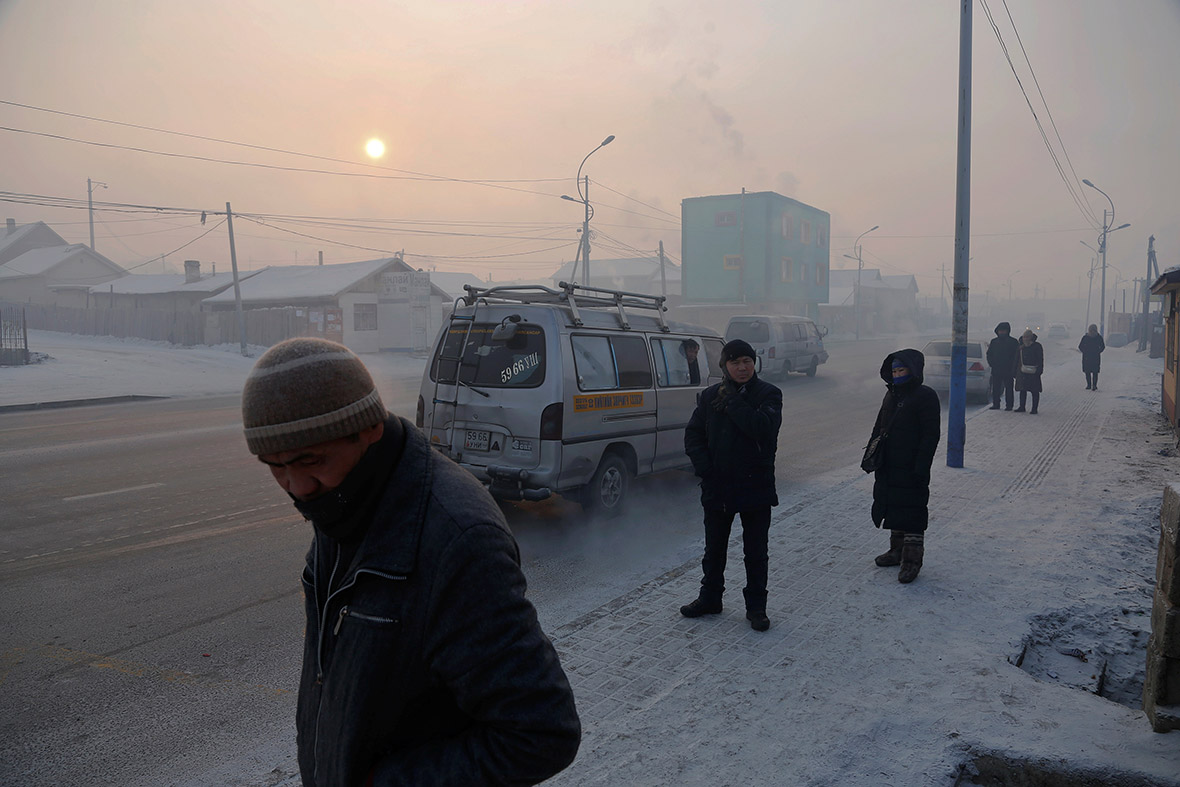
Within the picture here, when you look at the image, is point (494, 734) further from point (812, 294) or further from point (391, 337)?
point (812, 294)

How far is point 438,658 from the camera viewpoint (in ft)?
4.59

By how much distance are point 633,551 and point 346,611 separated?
18.2 feet

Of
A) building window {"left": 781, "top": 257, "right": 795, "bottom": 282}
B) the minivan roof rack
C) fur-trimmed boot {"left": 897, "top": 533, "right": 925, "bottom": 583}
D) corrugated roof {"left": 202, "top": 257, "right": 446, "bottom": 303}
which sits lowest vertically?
fur-trimmed boot {"left": 897, "top": 533, "right": 925, "bottom": 583}

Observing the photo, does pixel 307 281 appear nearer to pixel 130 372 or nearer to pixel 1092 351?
pixel 130 372

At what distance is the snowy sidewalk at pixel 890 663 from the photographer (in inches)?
135

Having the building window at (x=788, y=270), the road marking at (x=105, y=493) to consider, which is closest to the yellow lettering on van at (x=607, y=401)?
the road marking at (x=105, y=493)

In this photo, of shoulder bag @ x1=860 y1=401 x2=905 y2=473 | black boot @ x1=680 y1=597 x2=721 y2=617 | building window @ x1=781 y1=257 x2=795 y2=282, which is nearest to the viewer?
black boot @ x1=680 y1=597 x2=721 y2=617

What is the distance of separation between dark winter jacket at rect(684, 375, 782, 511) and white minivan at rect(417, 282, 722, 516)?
7.26ft

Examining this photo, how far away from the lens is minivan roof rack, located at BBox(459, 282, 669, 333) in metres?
7.43

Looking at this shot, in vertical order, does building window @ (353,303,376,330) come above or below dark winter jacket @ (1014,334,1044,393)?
above

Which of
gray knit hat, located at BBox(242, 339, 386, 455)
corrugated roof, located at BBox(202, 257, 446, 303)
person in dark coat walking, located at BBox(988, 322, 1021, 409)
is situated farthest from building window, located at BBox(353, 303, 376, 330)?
gray knit hat, located at BBox(242, 339, 386, 455)

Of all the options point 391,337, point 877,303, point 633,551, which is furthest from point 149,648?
point 877,303

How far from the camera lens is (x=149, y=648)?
477cm

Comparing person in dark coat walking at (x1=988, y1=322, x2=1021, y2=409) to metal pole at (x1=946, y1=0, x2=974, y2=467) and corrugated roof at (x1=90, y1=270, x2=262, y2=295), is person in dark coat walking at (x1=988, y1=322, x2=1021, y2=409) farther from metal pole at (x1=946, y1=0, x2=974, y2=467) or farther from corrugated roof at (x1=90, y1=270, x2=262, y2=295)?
corrugated roof at (x1=90, y1=270, x2=262, y2=295)
